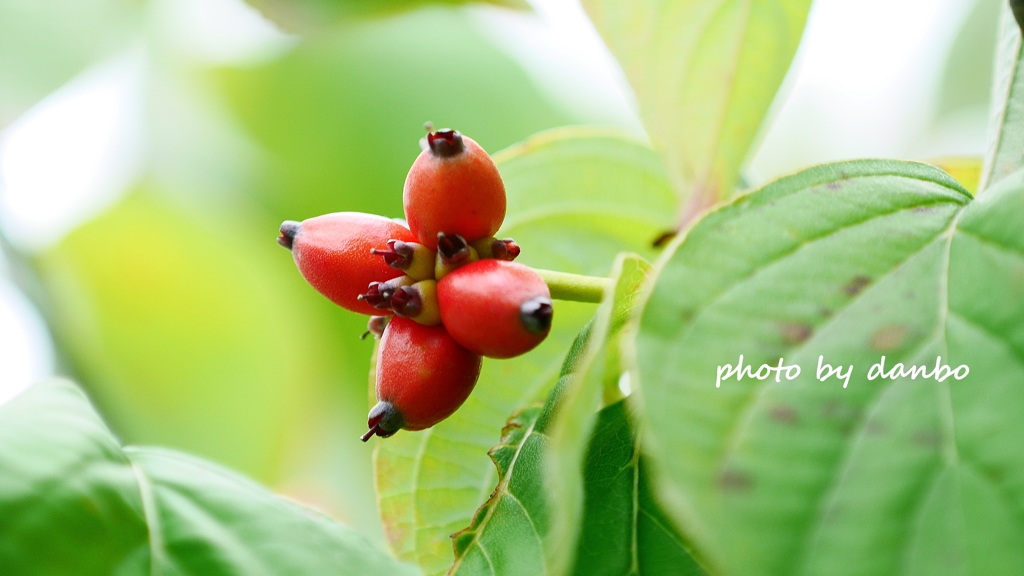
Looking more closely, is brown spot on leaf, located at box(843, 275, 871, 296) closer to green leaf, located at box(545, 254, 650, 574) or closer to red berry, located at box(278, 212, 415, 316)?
green leaf, located at box(545, 254, 650, 574)

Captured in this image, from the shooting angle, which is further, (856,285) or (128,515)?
(128,515)

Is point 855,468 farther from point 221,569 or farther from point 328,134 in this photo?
point 328,134

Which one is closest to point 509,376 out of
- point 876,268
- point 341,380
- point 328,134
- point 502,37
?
point 876,268

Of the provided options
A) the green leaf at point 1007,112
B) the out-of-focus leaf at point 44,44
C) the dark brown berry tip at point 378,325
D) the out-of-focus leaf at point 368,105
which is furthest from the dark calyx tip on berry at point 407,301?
the out-of-focus leaf at point 44,44

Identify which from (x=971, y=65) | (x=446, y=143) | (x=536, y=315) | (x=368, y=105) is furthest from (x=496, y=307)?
(x=971, y=65)

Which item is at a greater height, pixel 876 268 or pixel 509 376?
pixel 876 268

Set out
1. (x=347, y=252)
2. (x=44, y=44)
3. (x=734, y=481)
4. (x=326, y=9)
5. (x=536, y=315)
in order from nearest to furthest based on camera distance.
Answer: (x=734, y=481)
(x=536, y=315)
(x=347, y=252)
(x=44, y=44)
(x=326, y=9)

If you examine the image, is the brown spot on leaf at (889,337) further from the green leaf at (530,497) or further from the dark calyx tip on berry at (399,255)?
the dark calyx tip on berry at (399,255)

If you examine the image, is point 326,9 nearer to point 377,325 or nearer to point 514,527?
point 377,325
